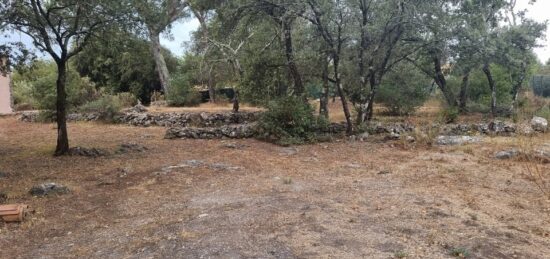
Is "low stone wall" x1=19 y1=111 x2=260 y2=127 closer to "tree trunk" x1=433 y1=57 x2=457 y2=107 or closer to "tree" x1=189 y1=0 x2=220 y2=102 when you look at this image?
"tree" x1=189 y1=0 x2=220 y2=102

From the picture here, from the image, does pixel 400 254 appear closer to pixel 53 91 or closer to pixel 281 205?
pixel 281 205

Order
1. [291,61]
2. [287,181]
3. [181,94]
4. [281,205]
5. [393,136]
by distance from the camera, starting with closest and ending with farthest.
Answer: [281,205], [287,181], [393,136], [291,61], [181,94]

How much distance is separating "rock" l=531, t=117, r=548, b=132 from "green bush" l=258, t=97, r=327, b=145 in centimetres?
656

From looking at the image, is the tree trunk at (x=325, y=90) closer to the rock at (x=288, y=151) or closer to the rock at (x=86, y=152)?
the rock at (x=288, y=151)

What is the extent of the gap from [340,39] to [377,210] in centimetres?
754

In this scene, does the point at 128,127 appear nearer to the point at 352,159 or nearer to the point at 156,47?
the point at 156,47

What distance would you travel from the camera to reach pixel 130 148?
11.9 m

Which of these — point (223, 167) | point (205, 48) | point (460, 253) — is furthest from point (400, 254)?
point (205, 48)

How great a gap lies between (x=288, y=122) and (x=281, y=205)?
689cm

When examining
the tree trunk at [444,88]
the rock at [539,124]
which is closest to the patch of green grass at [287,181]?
the rock at [539,124]

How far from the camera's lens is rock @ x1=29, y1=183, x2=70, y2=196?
7.49m

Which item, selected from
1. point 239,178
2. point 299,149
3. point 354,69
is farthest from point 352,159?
point 354,69

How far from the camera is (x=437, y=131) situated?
13352 millimetres

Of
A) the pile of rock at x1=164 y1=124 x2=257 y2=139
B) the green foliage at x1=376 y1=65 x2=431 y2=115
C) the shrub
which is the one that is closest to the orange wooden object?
the pile of rock at x1=164 y1=124 x2=257 y2=139
